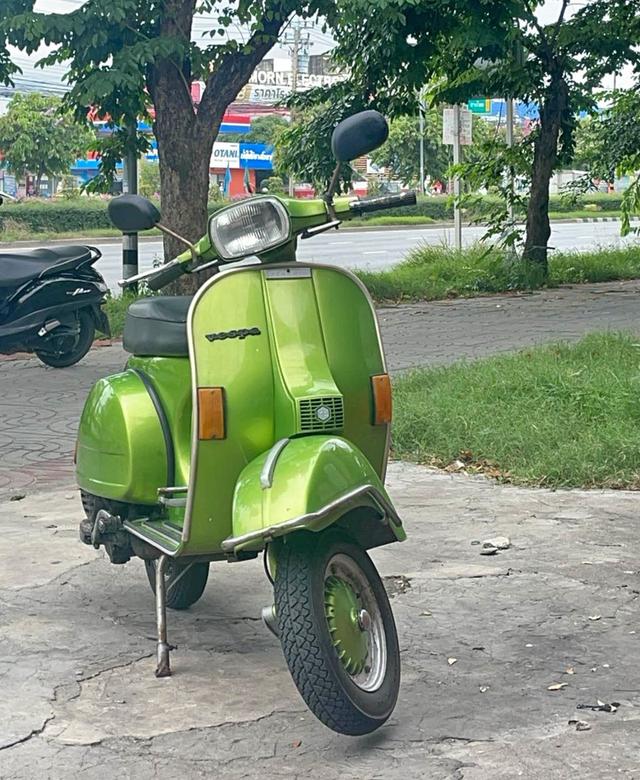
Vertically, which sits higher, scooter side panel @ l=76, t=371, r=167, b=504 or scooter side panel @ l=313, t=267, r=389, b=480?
scooter side panel @ l=313, t=267, r=389, b=480

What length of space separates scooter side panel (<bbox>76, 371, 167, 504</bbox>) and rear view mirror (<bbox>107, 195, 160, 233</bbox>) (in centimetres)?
49

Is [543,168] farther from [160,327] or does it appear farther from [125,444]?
[125,444]

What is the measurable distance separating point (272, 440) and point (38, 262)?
647cm

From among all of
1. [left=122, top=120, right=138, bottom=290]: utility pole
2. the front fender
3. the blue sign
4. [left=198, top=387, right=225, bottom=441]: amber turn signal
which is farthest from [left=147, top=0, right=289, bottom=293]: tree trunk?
the blue sign

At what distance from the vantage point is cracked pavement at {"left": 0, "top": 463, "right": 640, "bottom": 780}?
3336mm

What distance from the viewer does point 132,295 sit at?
1298cm

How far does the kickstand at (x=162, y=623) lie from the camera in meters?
3.87

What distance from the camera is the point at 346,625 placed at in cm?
344

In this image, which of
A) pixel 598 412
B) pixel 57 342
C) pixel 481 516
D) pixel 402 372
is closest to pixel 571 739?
pixel 481 516

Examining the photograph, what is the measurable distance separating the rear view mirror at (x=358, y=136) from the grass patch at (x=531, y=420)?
2686 millimetres

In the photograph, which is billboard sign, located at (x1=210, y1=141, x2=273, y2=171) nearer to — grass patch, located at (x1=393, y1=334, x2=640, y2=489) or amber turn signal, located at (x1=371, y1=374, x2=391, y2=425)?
grass patch, located at (x1=393, y1=334, x2=640, y2=489)

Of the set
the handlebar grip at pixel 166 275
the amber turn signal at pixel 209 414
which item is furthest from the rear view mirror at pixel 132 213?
the amber turn signal at pixel 209 414

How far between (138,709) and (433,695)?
2.61ft

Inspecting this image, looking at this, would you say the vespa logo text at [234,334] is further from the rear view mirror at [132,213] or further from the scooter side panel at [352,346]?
the rear view mirror at [132,213]
